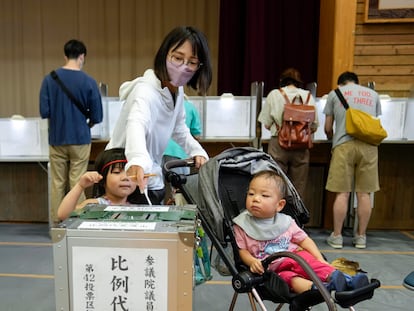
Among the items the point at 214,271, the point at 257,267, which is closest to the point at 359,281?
the point at 257,267

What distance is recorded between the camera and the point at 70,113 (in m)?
2.94

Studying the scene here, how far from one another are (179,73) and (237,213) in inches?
25.6

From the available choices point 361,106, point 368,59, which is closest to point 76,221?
point 361,106

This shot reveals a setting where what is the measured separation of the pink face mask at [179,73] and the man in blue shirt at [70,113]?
1.77m

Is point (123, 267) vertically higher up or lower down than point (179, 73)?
lower down

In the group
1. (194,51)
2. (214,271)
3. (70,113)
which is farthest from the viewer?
(70,113)

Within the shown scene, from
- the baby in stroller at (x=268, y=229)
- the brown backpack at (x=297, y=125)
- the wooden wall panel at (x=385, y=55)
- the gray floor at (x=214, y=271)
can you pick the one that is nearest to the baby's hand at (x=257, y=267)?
the baby in stroller at (x=268, y=229)

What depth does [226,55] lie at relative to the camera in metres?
4.97

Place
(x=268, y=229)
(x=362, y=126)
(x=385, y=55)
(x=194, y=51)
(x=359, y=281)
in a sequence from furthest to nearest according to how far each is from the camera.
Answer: (x=385, y=55) → (x=362, y=126) → (x=268, y=229) → (x=194, y=51) → (x=359, y=281)

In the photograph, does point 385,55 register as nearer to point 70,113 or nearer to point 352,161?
point 352,161

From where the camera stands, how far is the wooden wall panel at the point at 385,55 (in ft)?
11.2

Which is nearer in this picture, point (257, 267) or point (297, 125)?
point (257, 267)

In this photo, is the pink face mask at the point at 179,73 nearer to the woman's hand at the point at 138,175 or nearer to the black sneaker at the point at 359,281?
the woman's hand at the point at 138,175

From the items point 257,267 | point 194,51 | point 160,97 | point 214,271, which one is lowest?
point 214,271
